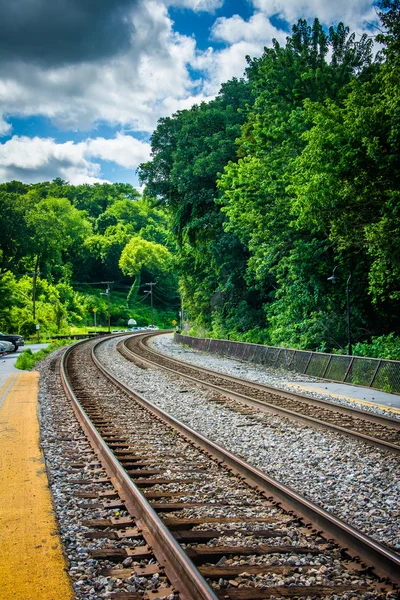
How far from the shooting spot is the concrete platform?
12.6 m

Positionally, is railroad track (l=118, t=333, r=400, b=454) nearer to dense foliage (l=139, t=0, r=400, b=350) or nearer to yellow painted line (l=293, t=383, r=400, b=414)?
yellow painted line (l=293, t=383, r=400, b=414)

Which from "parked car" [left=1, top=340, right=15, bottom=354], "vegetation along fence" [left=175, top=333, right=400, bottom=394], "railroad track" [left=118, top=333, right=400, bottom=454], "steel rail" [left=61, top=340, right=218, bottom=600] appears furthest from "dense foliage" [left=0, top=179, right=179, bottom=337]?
"steel rail" [left=61, top=340, right=218, bottom=600]

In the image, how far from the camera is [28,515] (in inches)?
221

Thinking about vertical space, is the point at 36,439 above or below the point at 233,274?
below

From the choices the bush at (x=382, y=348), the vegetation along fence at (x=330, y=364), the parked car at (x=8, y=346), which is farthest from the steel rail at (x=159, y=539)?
the parked car at (x=8, y=346)

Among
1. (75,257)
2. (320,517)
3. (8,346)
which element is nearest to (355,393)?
(320,517)

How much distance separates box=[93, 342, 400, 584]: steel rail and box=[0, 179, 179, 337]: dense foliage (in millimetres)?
48452

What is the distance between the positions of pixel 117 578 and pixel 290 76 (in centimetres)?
2442

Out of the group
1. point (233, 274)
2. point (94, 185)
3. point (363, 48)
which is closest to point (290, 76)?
point (363, 48)

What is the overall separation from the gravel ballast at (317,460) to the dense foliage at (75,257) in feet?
149

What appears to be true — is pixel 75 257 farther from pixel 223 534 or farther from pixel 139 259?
pixel 223 534

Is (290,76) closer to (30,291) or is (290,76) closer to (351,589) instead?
(351,589)

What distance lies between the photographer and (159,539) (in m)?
4.72

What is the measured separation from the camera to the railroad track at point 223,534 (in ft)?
13.4
